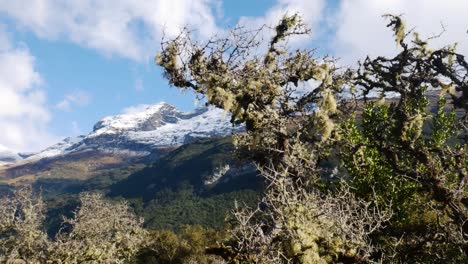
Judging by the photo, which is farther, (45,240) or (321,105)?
(45,240)

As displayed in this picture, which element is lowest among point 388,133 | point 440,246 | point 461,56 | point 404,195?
point 440,246

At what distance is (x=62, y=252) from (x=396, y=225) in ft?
65.0

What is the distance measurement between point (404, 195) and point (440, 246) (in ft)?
32.4

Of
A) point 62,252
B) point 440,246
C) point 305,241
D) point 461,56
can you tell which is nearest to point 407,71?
point 461,56

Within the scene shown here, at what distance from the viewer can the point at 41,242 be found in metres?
32.2

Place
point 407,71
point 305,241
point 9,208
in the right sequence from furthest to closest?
point 9,208, point 407,71, point 305,241

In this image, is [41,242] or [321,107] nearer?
[321,107]

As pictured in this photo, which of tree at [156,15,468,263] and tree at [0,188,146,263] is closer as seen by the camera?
tree at [156,15,468,263]

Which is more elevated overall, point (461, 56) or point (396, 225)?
point (461, 56)

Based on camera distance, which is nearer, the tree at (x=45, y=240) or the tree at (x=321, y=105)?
the tree at (x=321, y=105)

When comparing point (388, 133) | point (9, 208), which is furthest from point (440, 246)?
point (9, 208)

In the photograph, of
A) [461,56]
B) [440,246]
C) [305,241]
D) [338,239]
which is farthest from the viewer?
[461,56]

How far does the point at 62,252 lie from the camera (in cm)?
2930

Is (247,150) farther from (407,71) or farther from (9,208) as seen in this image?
(9,208)
